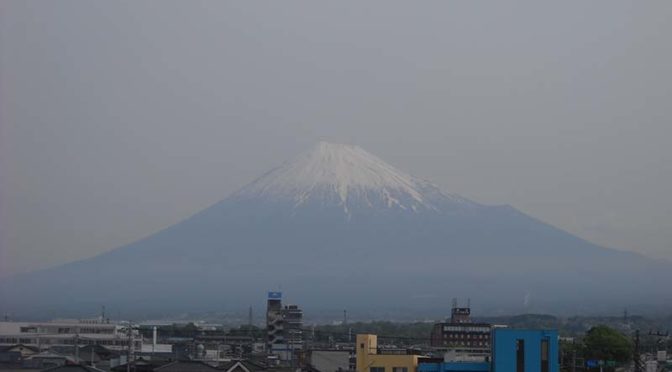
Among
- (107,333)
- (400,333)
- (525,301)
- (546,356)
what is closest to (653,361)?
(546,356)

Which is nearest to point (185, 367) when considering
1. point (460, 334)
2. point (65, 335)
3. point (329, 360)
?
point (329, 360)

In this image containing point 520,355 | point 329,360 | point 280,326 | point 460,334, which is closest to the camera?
point 520,355

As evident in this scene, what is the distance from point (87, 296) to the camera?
15462 cm

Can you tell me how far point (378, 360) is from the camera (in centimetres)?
2834

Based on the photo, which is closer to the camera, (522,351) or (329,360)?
(522,351)

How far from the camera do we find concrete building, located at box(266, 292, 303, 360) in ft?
197

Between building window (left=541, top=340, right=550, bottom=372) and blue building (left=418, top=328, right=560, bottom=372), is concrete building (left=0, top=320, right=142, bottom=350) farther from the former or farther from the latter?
building window (left=541, top=340, right=550, bottom=372)

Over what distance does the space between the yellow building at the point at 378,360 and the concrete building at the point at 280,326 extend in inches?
1057

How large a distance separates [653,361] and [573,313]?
90330 mm

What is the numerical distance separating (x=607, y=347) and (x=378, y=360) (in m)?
22.7

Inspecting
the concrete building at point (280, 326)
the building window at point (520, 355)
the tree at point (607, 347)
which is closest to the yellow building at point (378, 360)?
the building window at point (520, 355)

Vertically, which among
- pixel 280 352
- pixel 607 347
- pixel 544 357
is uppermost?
pixel 544 357

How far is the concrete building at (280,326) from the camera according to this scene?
60.1 m

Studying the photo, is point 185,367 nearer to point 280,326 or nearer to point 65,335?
point 65,335
